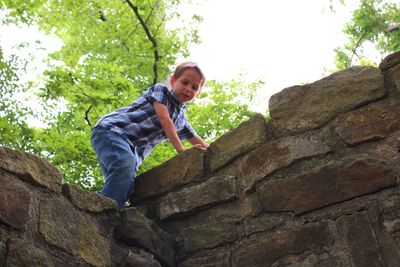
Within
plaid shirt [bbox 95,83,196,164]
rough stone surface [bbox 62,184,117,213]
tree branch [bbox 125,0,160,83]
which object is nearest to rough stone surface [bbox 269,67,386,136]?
plaid shirt [bbox 95,83,196,164]

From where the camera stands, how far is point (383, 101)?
88.2 inches

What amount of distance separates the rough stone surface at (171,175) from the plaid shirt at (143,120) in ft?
0.84

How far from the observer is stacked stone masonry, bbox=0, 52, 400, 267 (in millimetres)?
1938

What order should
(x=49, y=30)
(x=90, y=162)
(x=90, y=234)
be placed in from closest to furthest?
(x=90, y=234), (x=90, y=162), (x=49, y=30)

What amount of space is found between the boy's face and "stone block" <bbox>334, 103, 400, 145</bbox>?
1159 mm

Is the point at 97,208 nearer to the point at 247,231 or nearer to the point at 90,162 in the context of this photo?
the point at 247,231

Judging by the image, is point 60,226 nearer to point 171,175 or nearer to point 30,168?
point 30,168

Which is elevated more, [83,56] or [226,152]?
[83,56]

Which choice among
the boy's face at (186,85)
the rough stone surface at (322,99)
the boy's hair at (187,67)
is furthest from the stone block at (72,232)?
the boy's hair at (187,67)

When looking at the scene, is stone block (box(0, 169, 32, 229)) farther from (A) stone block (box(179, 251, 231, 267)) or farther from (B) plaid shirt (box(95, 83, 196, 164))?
(B) plaid shirt (box(95, 83, 196, 164))

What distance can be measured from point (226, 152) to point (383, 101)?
2.91 ft

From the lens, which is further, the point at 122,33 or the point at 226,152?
the point at 122,33

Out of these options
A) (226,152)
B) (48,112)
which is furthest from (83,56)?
(226,152)

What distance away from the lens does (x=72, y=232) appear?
2.04m
